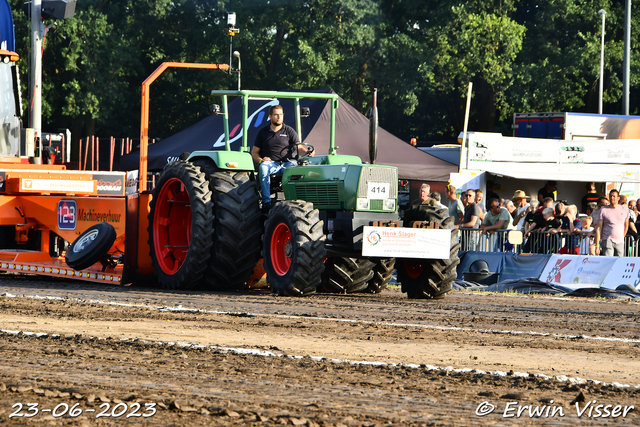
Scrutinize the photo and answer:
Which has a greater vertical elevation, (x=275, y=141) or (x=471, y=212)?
(x=275, y=141)

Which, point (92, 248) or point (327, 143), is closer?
point (92, 248)

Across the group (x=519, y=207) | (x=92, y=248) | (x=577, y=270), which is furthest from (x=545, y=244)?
(x=92, y=248)

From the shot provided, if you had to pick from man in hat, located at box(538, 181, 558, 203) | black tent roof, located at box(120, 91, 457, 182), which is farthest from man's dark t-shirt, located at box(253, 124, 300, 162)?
man in hat, located at box(538, 181, 558, 203)

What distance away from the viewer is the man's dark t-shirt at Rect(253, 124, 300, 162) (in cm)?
1110

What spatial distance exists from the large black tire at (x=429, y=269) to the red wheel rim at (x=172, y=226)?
2.78 meters

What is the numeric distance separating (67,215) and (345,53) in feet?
81.6

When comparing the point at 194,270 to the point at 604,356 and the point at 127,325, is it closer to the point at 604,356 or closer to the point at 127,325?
the point at 127,325

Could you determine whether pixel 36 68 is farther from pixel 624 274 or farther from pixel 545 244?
pixel 624 274

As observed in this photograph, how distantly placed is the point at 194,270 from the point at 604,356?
5753mm

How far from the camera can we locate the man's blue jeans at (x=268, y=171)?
36.6 ft

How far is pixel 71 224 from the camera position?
12445 millimetres

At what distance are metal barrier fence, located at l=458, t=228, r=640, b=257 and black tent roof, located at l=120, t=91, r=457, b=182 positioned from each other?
373 cm

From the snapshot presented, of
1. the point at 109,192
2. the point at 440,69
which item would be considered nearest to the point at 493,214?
the point at 109,192

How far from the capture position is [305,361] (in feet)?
19.1
